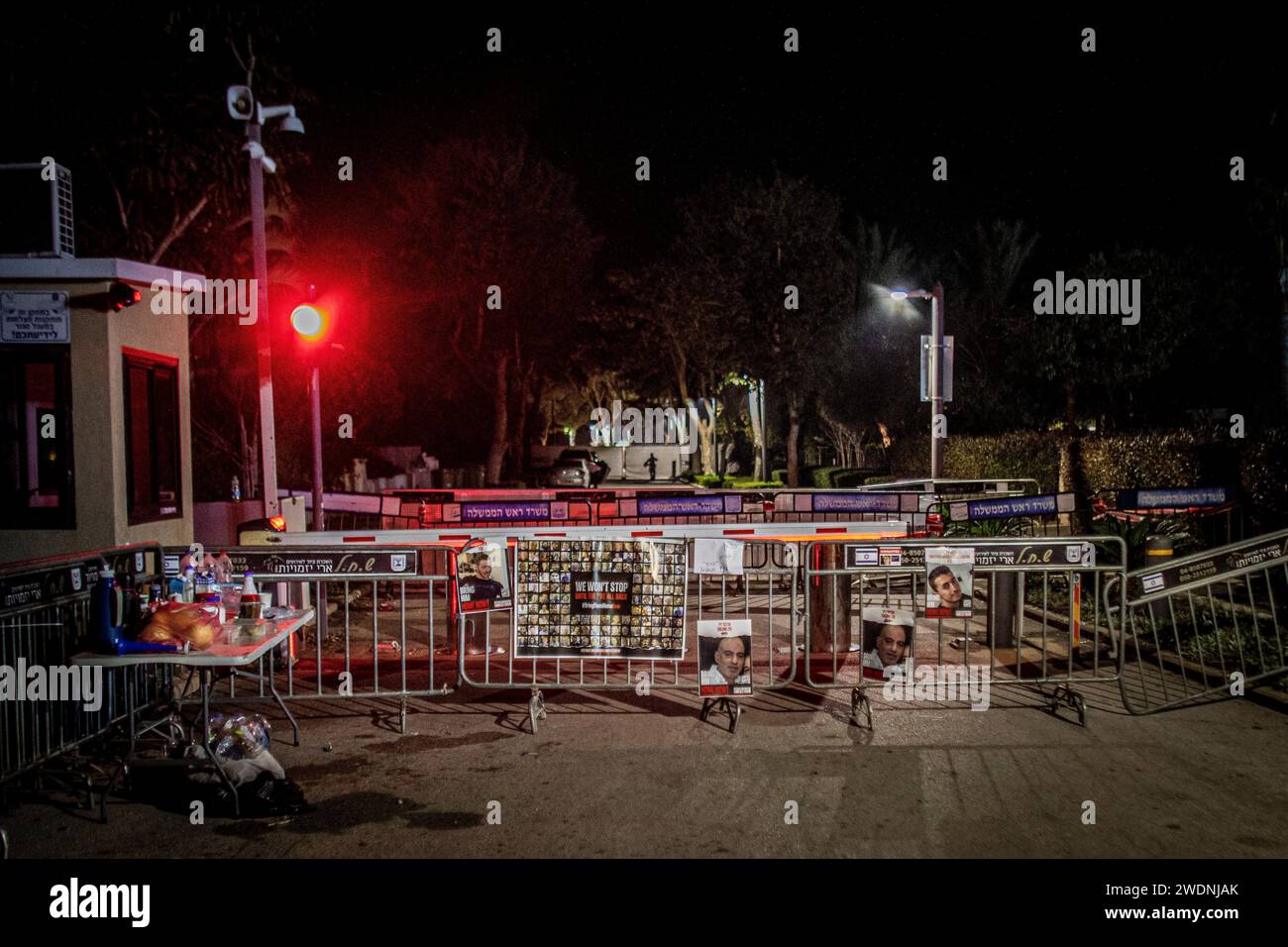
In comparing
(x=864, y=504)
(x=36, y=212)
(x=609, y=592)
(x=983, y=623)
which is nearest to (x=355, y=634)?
(x=609, y=592)

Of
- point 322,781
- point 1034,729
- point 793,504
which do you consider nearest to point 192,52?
point 793,504

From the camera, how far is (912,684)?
6.62 metres

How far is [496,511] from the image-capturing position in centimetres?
920

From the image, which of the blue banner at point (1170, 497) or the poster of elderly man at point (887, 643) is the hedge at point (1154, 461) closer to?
the blue banner at point (1170, 497)

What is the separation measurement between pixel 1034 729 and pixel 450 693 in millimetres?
4397

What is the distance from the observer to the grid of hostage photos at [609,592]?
6.41 metres

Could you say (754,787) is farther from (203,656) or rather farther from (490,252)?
(490,252)

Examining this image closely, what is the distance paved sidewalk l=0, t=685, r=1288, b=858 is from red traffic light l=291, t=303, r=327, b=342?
4.42 meters

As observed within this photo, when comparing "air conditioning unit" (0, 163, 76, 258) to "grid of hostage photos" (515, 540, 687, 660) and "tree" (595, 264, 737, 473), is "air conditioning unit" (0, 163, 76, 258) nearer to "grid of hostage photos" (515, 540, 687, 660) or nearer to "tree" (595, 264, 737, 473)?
"grid of hostage photos" (515, 540, 687, 660)

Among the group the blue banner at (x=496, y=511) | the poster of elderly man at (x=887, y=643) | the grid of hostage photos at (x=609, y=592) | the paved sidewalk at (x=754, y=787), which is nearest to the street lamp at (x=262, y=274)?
the blue banner at (x=496, y=511)

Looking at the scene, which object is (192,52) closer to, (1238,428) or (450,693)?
(450,693)

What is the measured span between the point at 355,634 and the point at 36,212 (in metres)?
7.08

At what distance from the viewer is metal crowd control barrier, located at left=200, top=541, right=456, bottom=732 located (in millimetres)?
6488

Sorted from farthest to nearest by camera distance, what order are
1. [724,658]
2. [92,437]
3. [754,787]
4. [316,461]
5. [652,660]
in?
[316,461]
[92,437]
[652,660]
[724,658]
[754,787]
